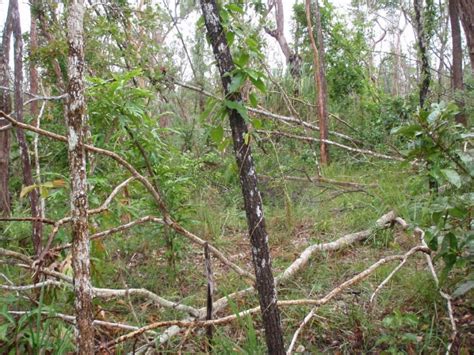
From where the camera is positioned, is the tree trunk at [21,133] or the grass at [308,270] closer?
the grass at [308,270]

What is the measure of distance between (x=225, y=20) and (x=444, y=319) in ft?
6.72

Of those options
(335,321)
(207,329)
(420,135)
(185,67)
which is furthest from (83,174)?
(185,67)

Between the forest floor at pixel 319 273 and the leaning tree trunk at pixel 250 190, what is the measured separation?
20cm

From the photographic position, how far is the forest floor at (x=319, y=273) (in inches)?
95.8

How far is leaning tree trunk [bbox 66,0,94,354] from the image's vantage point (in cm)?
162

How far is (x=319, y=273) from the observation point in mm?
3283

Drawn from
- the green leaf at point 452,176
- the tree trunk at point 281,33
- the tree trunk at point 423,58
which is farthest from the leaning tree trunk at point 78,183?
the tree trunk at point 281,33

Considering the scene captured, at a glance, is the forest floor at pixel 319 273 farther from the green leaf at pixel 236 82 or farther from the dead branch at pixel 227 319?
the green leaf at pixel 236 82

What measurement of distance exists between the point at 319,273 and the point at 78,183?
217 cm

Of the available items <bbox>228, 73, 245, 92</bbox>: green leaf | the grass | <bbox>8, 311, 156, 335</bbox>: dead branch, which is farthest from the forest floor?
<bbox>228, 73, 245, 92</bbox>: green leaf

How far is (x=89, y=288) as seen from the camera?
1.64 m

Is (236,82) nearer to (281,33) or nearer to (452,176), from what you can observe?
(452,176)

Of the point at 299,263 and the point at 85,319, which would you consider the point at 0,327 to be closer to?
the point at 85,319

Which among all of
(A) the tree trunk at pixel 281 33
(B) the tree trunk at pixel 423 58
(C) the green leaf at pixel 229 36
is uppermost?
(A) the tree trunk at pixel 281 33
